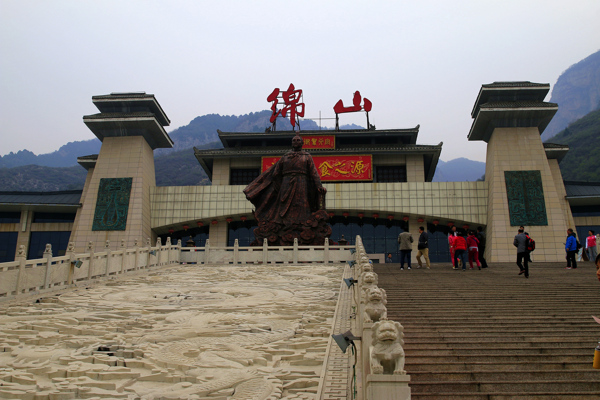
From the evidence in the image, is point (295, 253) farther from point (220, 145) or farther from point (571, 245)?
point (220, 145)

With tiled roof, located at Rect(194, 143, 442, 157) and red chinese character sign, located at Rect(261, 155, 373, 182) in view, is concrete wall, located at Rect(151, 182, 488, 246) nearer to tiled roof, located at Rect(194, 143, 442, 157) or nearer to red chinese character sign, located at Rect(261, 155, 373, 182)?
red chinese character sign, located at Rect(261, 155, 373, 182)

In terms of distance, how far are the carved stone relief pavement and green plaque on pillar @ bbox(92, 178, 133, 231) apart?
12.9 meters

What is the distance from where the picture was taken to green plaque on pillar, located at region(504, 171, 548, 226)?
62.2 ft

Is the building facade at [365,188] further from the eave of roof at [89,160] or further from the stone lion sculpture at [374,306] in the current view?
the stone lion sculpture at [374,306]

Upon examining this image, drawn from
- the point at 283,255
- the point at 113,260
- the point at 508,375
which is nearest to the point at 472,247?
→ the point at 283,255

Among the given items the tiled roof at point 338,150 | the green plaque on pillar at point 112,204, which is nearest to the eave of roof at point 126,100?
the tiled roof at point 338,150

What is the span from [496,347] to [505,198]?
16.4 metres

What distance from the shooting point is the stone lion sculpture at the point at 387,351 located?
2.52 m

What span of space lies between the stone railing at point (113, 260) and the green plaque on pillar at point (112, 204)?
7.06 metres

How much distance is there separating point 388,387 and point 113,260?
950 centimetres

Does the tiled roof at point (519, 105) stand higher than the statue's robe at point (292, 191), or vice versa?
the tiled roof at point (519, 105)

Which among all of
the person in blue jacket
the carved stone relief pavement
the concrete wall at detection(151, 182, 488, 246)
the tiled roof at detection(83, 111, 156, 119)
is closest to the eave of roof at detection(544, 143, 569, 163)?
the concrete wall at detection(151, 182, 488, 246)

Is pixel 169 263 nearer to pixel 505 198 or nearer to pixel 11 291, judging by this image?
pixel 11 291

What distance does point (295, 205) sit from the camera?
49.2 ft
